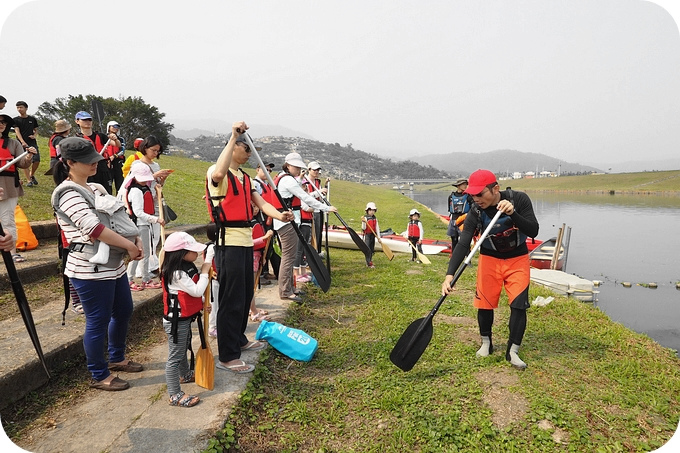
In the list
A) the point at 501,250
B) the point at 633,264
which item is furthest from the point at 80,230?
the point at 633,264

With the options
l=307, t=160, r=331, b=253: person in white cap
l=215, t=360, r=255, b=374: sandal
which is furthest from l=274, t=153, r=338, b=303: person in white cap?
l=215, t=360, r=255, b=374: sandal

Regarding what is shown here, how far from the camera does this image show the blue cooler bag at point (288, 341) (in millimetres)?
4414

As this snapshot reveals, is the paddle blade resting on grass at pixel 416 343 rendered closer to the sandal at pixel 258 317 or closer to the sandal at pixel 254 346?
the sandal at pixel 254 346

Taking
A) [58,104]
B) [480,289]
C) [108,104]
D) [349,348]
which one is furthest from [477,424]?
[58,104]

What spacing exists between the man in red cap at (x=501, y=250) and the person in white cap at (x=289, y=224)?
8.48 feet

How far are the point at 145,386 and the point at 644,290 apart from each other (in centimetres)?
1583

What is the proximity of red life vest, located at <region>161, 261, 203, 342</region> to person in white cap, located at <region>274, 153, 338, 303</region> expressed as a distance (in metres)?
2.52

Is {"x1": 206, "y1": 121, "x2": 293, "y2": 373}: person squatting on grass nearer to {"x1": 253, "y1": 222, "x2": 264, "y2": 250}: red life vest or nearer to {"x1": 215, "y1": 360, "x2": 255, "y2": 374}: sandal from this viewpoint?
{"x1": 215, "y1": 360, "x2": 255, "y2": 374}: sandal

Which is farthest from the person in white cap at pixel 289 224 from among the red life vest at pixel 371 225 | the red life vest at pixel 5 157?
the red life vest at pixel 5 157

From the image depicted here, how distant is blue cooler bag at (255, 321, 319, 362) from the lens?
4414mm

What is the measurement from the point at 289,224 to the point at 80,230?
3.11 metres

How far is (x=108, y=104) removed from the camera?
141 ft

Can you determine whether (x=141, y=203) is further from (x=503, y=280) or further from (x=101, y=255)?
(x=503, y=280)

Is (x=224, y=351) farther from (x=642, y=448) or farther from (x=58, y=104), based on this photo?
(x=58, y=104)
